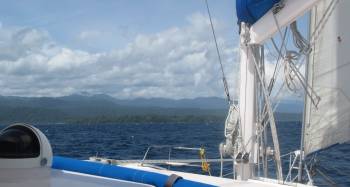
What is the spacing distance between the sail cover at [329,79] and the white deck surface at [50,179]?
9.39 feet

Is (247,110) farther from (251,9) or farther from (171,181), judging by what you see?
(171,181)

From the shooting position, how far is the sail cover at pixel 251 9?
5.93 meters

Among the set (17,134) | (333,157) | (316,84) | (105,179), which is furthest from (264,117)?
(333,157)

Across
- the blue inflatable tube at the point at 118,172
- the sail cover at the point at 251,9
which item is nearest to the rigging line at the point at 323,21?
the sail cover at the point at 251,9

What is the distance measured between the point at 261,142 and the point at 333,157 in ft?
43.1

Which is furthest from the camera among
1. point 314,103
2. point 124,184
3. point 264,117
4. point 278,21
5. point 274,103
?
point 274,103

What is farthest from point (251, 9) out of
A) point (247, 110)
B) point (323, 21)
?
point (247, 110)

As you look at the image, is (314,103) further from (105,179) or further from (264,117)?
(105,179)

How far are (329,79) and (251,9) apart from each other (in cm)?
136

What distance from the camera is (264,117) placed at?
6613 millimetres

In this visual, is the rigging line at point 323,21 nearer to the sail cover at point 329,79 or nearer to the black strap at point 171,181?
the sail cover at point 329,79

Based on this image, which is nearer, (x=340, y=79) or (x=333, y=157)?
(x=340, y=79)

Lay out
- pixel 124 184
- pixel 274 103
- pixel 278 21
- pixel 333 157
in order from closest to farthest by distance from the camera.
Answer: pixel 124 184 → pixel 278 21 → pixel 274 103 → pixel 333 157

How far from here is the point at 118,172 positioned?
4.82 m
